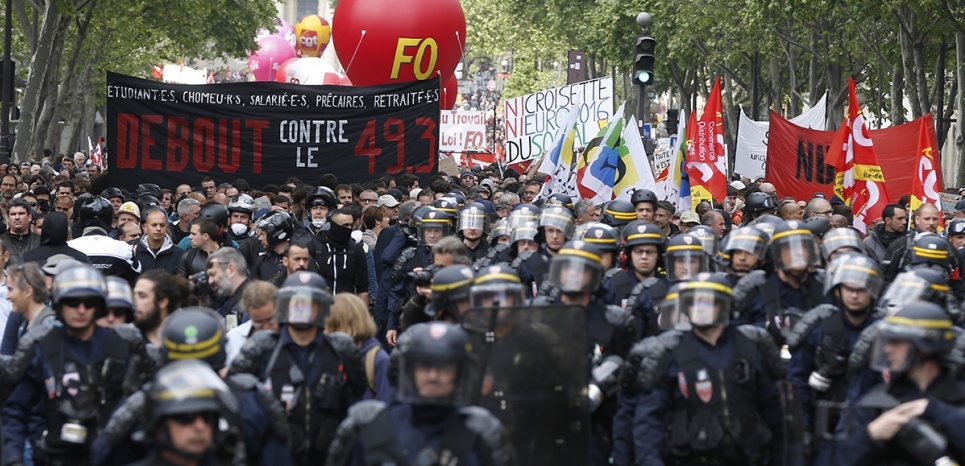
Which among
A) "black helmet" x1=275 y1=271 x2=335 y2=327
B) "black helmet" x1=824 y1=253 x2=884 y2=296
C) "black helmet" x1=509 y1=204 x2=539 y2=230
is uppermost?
"black helmet" x1=509 y1=204 x2=539 y2=230

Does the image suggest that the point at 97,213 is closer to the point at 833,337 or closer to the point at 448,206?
the point at 448,206

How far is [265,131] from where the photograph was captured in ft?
62.6

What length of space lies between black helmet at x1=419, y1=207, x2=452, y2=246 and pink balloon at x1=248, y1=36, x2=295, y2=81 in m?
58.4

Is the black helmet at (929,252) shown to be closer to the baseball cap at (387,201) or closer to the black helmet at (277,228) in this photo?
the black helmet at (277,228)

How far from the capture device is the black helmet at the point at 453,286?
825 cm

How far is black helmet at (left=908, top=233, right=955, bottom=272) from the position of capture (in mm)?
10742

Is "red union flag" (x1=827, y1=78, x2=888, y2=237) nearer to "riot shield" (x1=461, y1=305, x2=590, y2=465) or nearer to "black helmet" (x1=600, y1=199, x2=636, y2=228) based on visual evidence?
"black helmet" (x1=600, y1=199, x2=636, y2=228)

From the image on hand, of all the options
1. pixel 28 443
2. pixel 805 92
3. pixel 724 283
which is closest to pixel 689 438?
pixel 724 283

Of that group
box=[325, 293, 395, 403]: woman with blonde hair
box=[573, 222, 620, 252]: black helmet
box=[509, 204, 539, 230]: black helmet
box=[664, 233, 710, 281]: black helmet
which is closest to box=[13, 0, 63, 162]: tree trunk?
box=[509, 204, 539, 230]: black helmet

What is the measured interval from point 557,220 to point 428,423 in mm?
5834

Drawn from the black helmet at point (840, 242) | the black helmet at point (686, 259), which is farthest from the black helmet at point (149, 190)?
the black helmet at point (840, 242)

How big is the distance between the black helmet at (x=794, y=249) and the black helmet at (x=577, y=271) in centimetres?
142

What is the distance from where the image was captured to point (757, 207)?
48.1 feet

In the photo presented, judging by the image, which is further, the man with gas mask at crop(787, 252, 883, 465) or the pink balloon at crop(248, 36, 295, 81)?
the pink balloon at crop(248, 36, 295, 81)
